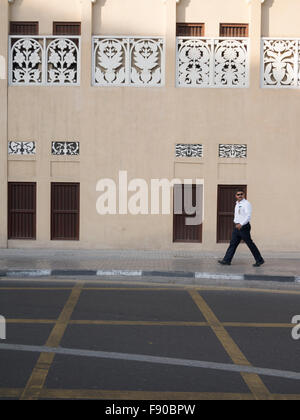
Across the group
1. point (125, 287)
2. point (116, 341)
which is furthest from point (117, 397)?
point (125, 287)

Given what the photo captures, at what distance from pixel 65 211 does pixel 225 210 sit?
4.53 metres

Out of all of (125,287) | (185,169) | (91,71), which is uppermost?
(91,71)

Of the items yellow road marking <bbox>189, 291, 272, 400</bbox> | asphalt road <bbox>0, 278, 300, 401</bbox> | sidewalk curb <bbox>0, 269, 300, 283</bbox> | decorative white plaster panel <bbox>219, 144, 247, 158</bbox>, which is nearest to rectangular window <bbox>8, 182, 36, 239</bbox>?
sidewalk curb <bbox>0, 269, 300, 283</bbox>

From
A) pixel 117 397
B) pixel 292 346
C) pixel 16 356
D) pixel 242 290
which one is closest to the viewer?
pixel 117 397

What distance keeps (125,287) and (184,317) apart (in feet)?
8.61

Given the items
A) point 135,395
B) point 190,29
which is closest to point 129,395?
point 135,395

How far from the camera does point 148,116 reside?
1577cm

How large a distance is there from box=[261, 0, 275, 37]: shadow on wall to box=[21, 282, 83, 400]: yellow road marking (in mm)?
10652

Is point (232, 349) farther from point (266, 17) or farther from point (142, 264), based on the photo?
point (266, 17)

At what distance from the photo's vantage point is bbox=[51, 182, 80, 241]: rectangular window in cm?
1591

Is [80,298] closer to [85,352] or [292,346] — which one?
[85,352]

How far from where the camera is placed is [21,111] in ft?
51.9

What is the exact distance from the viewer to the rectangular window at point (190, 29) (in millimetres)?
15867

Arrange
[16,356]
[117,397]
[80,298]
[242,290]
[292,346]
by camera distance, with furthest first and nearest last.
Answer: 1. [242,290]
2. [80,298]
3. [292,346]
4. [16,356]
5. [117,397]
